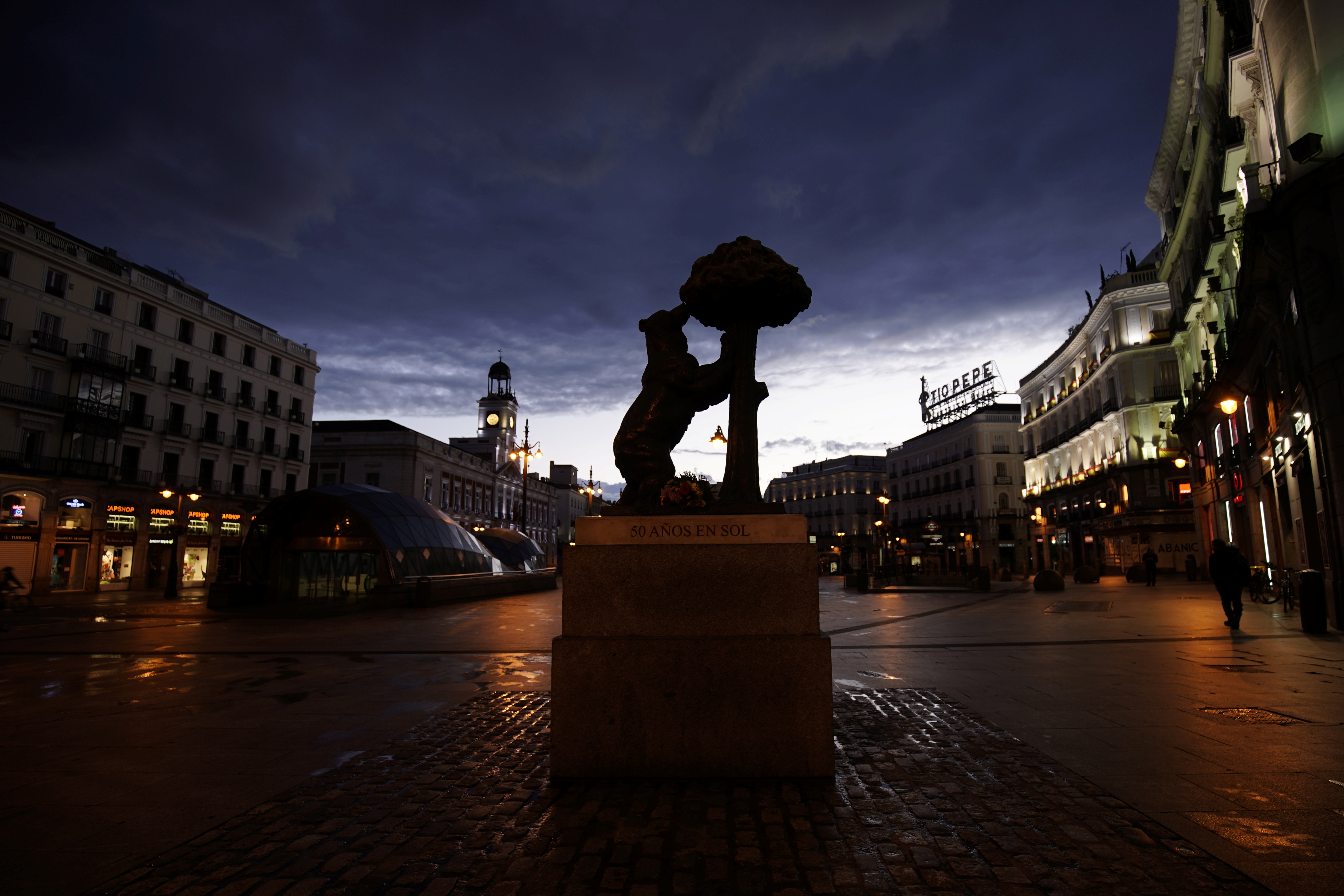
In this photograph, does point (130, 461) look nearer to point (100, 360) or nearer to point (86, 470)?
point (86, 470)

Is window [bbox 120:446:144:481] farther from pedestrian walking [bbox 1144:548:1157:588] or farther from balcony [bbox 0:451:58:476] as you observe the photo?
pedestrian walking [bbox 1144:548:1157:588]

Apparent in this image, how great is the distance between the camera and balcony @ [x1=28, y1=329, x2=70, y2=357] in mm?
33188

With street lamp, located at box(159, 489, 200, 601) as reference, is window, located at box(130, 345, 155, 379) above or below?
above

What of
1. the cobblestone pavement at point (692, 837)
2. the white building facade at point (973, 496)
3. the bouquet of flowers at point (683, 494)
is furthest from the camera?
the white building facade at point (973, 496)

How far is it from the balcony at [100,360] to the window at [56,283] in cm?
265

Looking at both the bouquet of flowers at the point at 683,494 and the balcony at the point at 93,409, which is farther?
the balcony at the point at 93,409

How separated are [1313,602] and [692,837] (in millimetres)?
15190

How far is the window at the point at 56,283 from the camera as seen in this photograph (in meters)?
34.1

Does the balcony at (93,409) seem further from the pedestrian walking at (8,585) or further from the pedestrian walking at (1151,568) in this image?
the pedestrian walking at (1151,568)

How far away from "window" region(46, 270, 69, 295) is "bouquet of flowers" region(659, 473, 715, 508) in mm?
43009

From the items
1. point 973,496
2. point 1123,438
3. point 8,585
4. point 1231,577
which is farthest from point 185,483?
point 973,496

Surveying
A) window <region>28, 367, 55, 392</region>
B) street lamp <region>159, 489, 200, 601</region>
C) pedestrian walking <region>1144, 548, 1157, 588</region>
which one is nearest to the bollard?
pedestrian walking <region>1144, 548, 1157, 588</region>

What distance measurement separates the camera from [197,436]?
4209 centimetres

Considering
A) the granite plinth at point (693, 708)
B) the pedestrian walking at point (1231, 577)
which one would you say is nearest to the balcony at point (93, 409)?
the granite plinth at point (693, 708)
